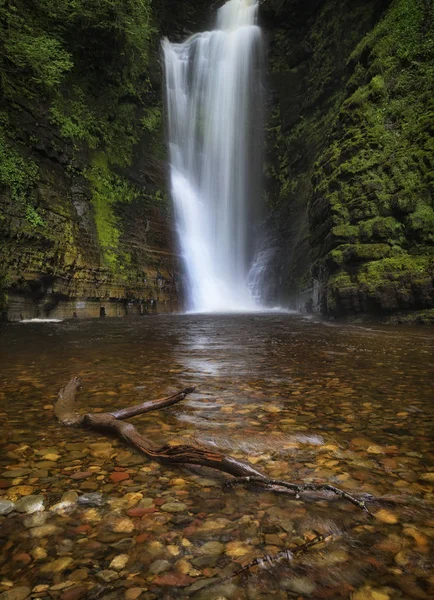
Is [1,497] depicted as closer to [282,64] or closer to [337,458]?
[337,458]

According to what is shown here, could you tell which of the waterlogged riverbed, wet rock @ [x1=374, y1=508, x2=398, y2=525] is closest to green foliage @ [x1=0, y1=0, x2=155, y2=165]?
the waterlogged riverbed

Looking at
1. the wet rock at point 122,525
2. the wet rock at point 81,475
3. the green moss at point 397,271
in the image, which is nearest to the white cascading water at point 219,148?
the green moss at point 397,271

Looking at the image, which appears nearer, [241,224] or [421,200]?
[421,200]

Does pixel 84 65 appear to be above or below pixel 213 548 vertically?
above

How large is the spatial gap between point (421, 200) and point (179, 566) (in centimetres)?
1171

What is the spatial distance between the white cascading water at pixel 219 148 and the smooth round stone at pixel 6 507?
62.2ft

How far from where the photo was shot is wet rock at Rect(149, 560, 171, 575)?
1.25 meters

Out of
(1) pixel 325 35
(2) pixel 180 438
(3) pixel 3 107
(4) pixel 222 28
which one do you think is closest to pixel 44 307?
(3) pixel 3 107

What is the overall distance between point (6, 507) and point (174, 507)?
741 millimetres

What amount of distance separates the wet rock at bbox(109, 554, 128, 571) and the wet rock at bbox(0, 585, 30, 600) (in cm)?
26

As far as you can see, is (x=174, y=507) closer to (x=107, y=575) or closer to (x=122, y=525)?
(x=122, y=525)

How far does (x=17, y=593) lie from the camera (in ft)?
3.74

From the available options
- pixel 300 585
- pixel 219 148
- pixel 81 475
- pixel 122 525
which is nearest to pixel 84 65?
pixel 219 148

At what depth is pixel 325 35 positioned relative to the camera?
2136cm
